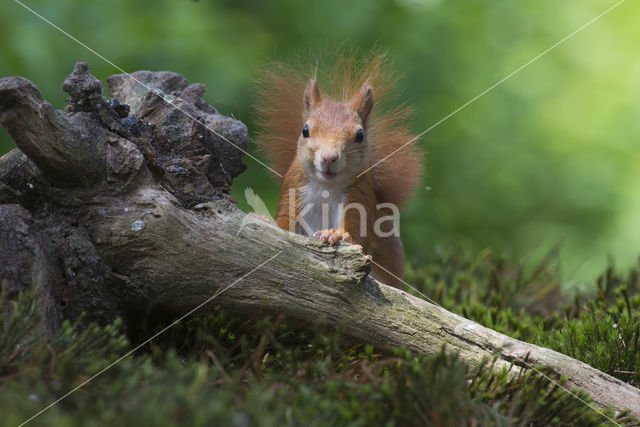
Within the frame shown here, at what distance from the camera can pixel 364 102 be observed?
7.93 ft

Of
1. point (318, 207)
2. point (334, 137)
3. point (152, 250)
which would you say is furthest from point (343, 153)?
point (152, 250)

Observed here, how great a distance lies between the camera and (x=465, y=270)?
3396mm

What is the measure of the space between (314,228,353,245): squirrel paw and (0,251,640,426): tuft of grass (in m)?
0.36

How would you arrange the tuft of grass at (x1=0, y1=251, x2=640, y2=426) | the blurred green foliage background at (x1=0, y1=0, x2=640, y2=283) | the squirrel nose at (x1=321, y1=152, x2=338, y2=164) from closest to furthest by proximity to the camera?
the tuft of grass at (x1=0, y1=251, x2=640, y2=426) → the squirrel nose at (x1=321, y1=152, x2=338, y2=164) → the blurred green foliage background at (x1=0, y1=0, x2=640, y2=283)

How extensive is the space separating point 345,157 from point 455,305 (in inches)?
33.7

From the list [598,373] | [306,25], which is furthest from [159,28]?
[598,373]

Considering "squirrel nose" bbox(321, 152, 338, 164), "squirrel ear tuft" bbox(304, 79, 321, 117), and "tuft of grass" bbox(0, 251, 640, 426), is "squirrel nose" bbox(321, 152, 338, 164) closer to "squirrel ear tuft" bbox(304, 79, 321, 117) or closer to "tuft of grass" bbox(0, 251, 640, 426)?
"squirrel ear tuft" bbox(304, 79, 321, 117)

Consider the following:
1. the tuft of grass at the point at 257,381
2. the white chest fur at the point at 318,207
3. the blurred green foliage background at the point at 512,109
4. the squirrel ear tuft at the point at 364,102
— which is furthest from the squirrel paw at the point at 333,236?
the blurred green foliage background at the point at 512,109

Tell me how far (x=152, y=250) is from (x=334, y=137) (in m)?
0.91

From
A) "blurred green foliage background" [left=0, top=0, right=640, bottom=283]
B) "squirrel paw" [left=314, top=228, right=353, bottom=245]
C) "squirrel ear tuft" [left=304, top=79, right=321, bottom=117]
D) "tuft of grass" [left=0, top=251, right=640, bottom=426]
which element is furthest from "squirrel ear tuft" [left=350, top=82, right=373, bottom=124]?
"blurred green foliage background" [left=0, top=0, right=640, bottom=283]

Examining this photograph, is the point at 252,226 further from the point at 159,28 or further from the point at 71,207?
the point at 159,28

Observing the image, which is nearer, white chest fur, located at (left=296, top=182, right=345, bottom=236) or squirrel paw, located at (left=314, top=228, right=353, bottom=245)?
squirrel paw, located at (left=314, top=228, right=353, bottom=245)

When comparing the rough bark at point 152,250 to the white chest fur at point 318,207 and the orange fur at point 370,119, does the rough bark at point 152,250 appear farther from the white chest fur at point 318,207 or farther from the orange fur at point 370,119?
the orange fur at point 370,119

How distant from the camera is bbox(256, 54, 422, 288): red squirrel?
231cm
